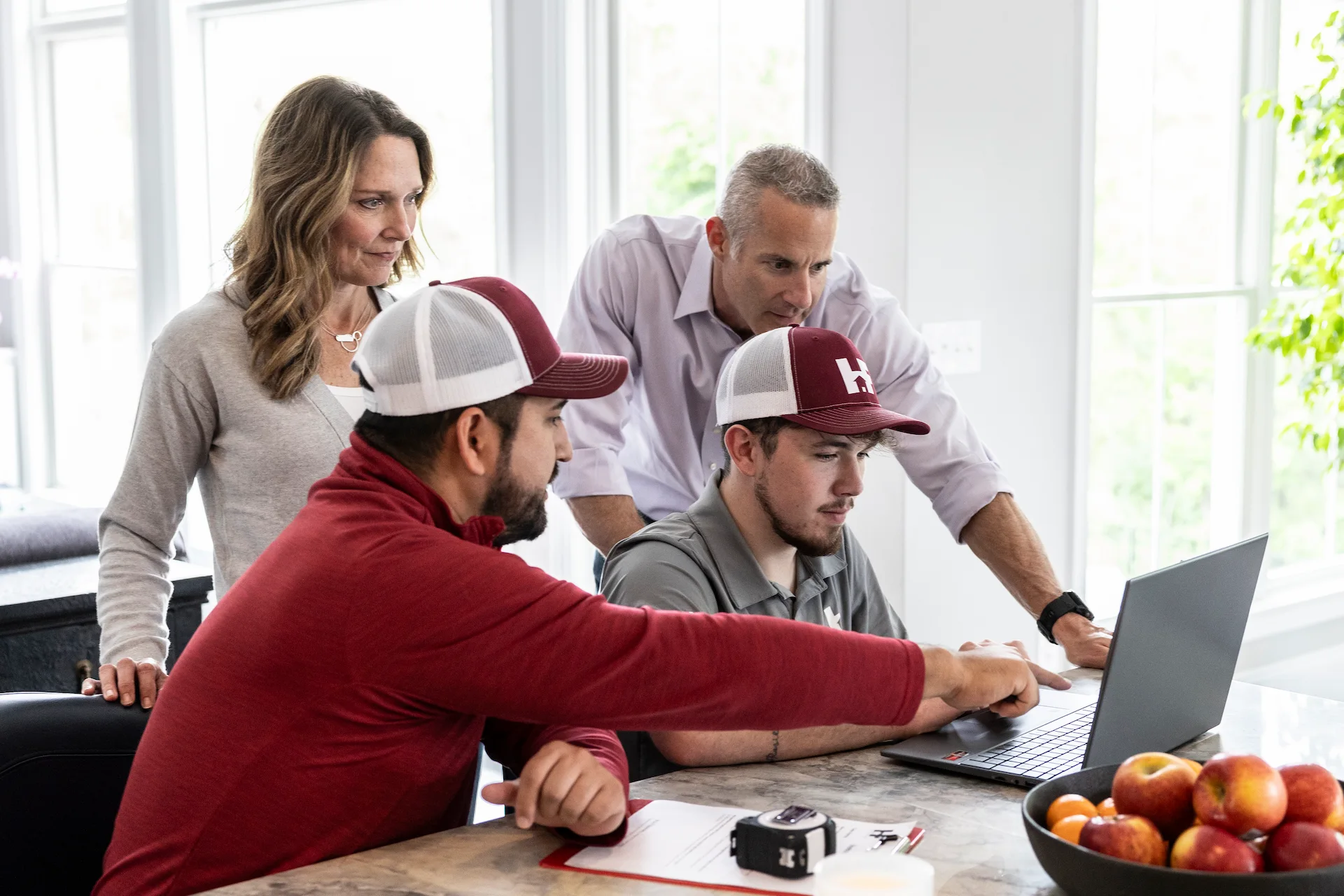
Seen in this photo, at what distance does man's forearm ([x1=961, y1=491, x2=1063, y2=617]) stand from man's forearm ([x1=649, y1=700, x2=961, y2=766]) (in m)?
0.54

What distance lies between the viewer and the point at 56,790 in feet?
5.08

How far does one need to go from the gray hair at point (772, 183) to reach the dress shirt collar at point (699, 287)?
0.16 m

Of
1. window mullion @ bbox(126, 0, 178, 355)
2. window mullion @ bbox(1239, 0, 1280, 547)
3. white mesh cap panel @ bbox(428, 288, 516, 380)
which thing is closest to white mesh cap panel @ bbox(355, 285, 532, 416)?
white mesh cap panel @ bbox(428, 288, 516, 380)

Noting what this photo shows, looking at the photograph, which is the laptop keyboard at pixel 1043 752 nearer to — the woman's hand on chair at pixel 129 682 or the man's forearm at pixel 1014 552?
the man's forearm at pixel 1014 552

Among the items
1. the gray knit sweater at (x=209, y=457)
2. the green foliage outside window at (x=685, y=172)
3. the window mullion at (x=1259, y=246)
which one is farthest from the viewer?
the window mullion at (x=1259, y=246)

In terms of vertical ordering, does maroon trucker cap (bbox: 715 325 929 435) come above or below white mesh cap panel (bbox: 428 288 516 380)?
below

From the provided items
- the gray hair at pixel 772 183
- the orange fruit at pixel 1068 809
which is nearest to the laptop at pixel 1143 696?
the orange fruit at pixel 1068 809

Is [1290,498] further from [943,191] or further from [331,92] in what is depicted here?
[331,92]

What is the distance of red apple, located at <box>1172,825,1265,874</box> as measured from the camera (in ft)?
3.82

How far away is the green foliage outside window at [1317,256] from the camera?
13.6 ft

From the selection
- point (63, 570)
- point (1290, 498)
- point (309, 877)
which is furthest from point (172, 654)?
point (1290, 498)

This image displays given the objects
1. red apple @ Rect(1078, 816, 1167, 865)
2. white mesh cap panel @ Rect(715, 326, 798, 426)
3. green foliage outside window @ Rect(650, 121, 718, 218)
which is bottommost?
red apple @ Rect(1078, 816, 1167, 865)

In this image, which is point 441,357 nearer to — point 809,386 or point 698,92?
point 809,386

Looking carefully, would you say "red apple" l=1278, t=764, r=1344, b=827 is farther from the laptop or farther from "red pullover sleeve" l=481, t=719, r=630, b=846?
"red pullover sleeve" l=481, t=719, r=630, b=846
